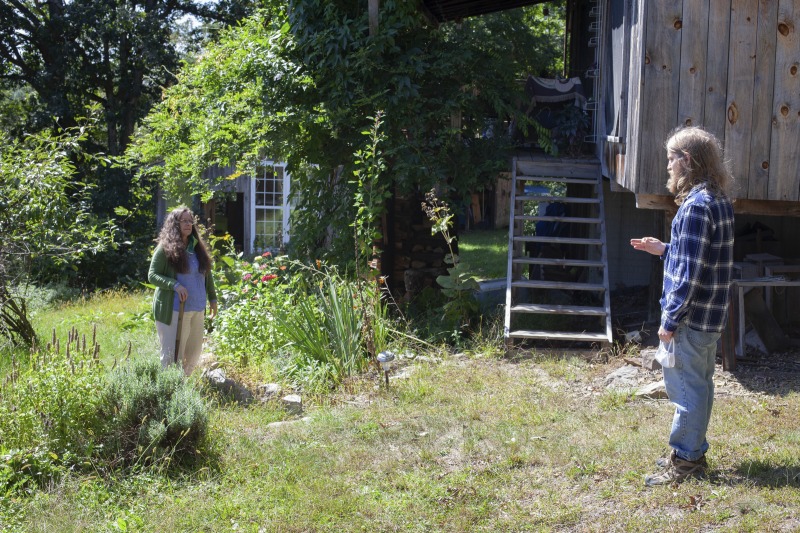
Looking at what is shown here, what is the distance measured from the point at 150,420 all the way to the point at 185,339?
6.41ft

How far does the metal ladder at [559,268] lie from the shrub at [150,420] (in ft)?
12.6

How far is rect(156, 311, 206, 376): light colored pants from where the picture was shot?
23.1ft

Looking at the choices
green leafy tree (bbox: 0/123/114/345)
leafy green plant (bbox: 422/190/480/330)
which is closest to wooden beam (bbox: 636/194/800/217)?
leafy green plant (bbox: 422/190/480/330)

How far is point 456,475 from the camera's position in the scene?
5094 millimetres

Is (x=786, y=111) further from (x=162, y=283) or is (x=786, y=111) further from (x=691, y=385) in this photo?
(x=162, y=283)

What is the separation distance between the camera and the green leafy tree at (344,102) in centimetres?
956

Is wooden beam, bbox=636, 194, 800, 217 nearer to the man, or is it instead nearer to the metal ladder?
the metal ladder

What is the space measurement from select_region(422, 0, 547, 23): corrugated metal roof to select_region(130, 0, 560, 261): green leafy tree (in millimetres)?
540

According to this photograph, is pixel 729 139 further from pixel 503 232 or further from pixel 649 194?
pixel 503 232

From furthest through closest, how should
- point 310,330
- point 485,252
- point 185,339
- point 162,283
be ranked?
point 485,252
point 310,330
point 185,339
point 162,283

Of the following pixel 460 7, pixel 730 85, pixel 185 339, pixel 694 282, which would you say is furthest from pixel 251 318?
pixel 460 7

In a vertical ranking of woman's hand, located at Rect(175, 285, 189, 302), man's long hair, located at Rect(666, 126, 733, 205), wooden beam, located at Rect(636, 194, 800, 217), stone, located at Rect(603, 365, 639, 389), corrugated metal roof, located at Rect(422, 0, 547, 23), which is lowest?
stone, located at Rect(603, 365, 639, 389)

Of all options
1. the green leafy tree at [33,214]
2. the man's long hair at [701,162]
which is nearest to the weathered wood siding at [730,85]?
the man's long hair at [701,162]

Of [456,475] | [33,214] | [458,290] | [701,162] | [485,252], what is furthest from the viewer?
[485,252]
